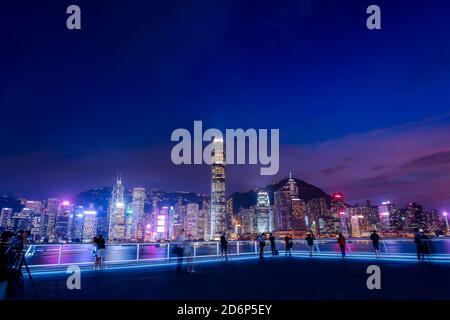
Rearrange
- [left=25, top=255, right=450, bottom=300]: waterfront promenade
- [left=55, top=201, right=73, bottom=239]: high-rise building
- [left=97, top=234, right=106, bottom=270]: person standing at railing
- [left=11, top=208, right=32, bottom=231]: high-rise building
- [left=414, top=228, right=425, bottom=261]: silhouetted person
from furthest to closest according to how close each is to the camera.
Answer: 1. [left=11, top=208, right=32, bottom=231]: high-rise building
2. [left=55, top=201, right=73, bottom=239]: high-rise building
3. [left=414, top=228, right=425, bottom=261]: silhouetted person
4. [left=97, top=234, right=106, bottom=270]: person standing at railing
5. [left=25, top=255, right=450, bottom=300]: waterfront promenade

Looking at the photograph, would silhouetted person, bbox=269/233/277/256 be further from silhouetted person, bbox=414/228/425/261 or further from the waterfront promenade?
the waterfront promenade

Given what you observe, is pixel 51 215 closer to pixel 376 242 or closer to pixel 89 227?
pixel 89 227

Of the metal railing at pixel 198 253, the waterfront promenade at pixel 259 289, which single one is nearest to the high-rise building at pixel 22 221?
the metal railing at pixel 198 253

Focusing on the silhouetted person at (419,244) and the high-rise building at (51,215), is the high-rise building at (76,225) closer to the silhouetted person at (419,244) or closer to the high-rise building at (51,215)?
the high-rise building at (51,215)

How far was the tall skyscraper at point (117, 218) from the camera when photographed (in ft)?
589

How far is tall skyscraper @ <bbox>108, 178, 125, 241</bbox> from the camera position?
180m

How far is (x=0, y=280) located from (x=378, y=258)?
736 inches

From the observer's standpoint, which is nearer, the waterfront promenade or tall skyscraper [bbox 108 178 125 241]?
the waterfront promenade

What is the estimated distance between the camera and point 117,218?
18988 cm

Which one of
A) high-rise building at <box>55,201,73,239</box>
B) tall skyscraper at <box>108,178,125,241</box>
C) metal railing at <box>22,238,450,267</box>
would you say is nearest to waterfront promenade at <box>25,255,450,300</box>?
metal railing at <box>22,238,450,267</box>

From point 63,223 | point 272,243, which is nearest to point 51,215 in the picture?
point 63,223
